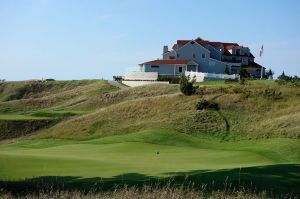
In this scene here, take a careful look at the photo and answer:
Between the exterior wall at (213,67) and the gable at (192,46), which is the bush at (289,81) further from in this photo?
the gable at (192,46)

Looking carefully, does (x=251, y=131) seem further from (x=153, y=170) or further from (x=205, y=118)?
(x=153, y=170)

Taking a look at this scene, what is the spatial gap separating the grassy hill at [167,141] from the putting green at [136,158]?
41mm

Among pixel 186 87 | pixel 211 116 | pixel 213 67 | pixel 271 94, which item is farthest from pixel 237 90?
pixel 213 67

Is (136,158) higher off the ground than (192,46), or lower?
lower

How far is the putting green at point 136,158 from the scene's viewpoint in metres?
21.0

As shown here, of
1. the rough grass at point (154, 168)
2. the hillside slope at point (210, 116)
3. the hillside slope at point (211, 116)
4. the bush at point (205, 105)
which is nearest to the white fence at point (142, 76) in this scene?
the hillside slope at point (210, 116)

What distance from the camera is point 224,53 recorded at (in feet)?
312

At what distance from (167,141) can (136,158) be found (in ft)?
37.7

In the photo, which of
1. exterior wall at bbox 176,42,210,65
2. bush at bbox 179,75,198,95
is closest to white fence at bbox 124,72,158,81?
exterior wall at bbox 176,42,210,65

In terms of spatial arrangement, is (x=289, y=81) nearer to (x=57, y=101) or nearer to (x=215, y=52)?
(x=57, y=101)

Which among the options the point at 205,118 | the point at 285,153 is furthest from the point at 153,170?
the point at 205,118

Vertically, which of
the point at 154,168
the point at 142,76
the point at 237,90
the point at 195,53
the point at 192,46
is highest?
the point at 192,46

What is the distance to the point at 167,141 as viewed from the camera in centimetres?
3831

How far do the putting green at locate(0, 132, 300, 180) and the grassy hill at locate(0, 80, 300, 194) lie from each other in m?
0.04
